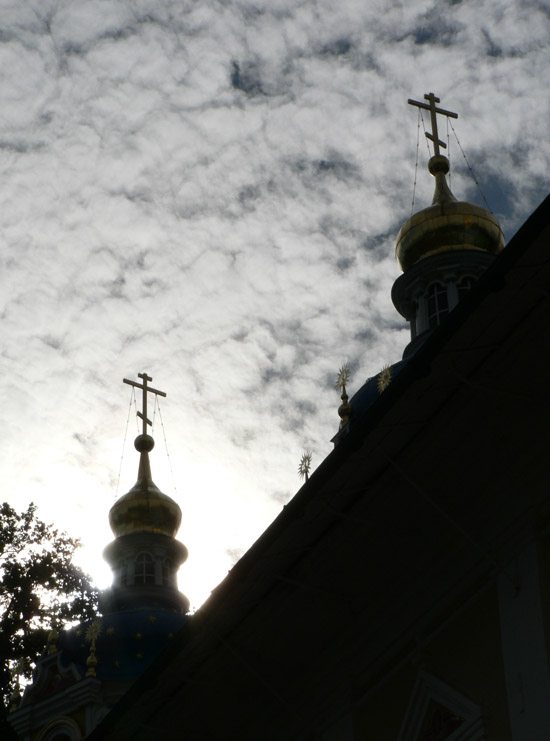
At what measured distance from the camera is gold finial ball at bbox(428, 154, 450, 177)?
88.1ft

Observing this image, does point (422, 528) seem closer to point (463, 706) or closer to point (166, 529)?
point (463, 706)

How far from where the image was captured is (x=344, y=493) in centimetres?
1063

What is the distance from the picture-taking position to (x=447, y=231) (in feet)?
82.0

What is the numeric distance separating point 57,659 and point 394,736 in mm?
16565

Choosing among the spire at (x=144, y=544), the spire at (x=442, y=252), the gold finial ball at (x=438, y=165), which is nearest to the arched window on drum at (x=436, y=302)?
the spire at (x=442, y=252)

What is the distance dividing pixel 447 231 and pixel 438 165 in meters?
2.44

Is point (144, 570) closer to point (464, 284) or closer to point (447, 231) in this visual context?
point (464, 284)

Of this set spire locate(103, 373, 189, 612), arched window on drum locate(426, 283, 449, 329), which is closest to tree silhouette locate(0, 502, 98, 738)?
spire locate(103, 373, 189, 612)

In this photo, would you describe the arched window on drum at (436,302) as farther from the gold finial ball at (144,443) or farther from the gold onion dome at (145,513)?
the gold finial ball at (144,443)

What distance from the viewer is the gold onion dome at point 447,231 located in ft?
81.8

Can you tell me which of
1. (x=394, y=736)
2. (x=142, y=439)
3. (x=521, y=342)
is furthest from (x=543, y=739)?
(x=142, y=439)

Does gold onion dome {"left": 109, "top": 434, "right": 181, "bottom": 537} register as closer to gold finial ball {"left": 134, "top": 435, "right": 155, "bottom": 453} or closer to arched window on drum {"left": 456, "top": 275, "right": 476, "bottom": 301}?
gold finial ball {"left": 134, "top": 435, "right": 155, "bottom": 453}

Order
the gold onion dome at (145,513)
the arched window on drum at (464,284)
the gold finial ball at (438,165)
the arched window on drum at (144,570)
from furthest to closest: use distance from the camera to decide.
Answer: the gold onion dome at (145,513) → the arched window on drum at (144,570) → the gold finial ball at (438,165) → the arched window on drum at (464,284)

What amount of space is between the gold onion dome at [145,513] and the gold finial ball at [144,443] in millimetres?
2305
